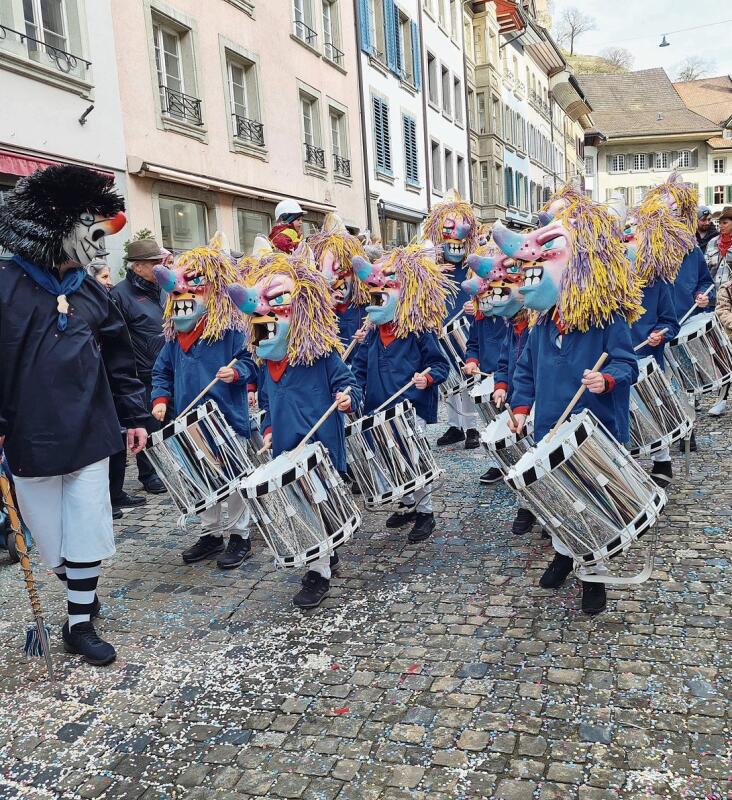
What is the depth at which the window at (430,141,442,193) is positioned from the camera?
23547mm

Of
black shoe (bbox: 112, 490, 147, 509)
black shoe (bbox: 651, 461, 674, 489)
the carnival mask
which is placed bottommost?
black shoe (bbox: 112, 490, 147, 509)

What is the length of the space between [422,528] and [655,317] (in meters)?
2.41

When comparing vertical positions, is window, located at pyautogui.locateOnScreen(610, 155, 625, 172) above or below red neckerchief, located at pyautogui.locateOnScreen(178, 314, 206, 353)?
above

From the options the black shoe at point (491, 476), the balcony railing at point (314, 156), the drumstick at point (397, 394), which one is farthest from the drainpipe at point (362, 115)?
the drumstick at point (397, 394)

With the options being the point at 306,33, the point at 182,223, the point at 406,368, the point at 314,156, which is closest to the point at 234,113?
the point at 182,223

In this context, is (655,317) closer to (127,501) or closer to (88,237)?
(88,237)

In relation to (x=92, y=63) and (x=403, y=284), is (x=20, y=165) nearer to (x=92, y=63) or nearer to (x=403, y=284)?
(x=92, y=63)

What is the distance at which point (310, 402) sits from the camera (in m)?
4.15

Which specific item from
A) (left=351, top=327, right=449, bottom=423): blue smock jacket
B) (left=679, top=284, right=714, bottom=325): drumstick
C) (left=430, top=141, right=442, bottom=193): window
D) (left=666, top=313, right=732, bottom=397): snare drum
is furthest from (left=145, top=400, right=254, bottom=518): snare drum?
(left=430, top=141, right=442, bottom=193): window

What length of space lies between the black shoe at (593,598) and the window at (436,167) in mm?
21181

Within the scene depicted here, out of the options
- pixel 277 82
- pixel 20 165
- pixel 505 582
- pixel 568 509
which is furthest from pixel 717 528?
pixel 277 82

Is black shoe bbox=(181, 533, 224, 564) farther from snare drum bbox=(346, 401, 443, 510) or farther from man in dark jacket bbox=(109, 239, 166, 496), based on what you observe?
man in dark jacket bbox=(109, 239, 166, 496)

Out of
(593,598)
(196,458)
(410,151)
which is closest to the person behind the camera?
(593,598)

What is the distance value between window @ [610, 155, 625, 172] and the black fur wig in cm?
5585
